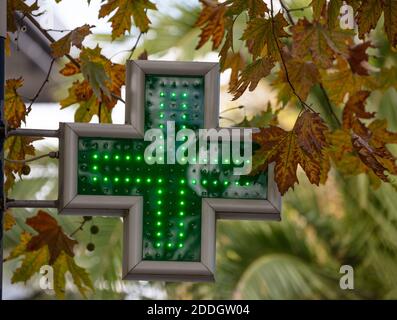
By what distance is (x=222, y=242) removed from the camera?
7449mm

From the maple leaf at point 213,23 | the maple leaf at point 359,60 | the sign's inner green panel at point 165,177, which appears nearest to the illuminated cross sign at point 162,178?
the sign's inner green panel at point 165,177

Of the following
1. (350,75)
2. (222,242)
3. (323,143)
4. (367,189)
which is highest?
(350,75)

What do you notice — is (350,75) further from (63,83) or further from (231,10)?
(63,83)

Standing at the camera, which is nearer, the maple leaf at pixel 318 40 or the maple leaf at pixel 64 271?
the maple leaf at pixel 318 40

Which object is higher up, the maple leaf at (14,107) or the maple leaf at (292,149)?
the maple leaf at (14,107)

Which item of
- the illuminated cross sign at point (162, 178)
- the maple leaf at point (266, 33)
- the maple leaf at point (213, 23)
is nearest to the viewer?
the illuminated cross sign at point (162, 178)

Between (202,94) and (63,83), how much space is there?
5.34 metres

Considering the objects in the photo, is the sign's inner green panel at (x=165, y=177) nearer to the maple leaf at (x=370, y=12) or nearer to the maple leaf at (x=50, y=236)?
the maple leaf at (x=370, y=12)

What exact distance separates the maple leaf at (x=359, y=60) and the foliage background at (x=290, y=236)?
364 cm

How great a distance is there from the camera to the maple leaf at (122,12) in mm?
2912

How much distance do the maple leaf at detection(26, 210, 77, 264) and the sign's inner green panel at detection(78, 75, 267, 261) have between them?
67cm

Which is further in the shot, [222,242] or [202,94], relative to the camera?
[222,242]

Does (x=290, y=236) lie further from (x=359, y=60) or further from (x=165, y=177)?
(x=165, y=177)
